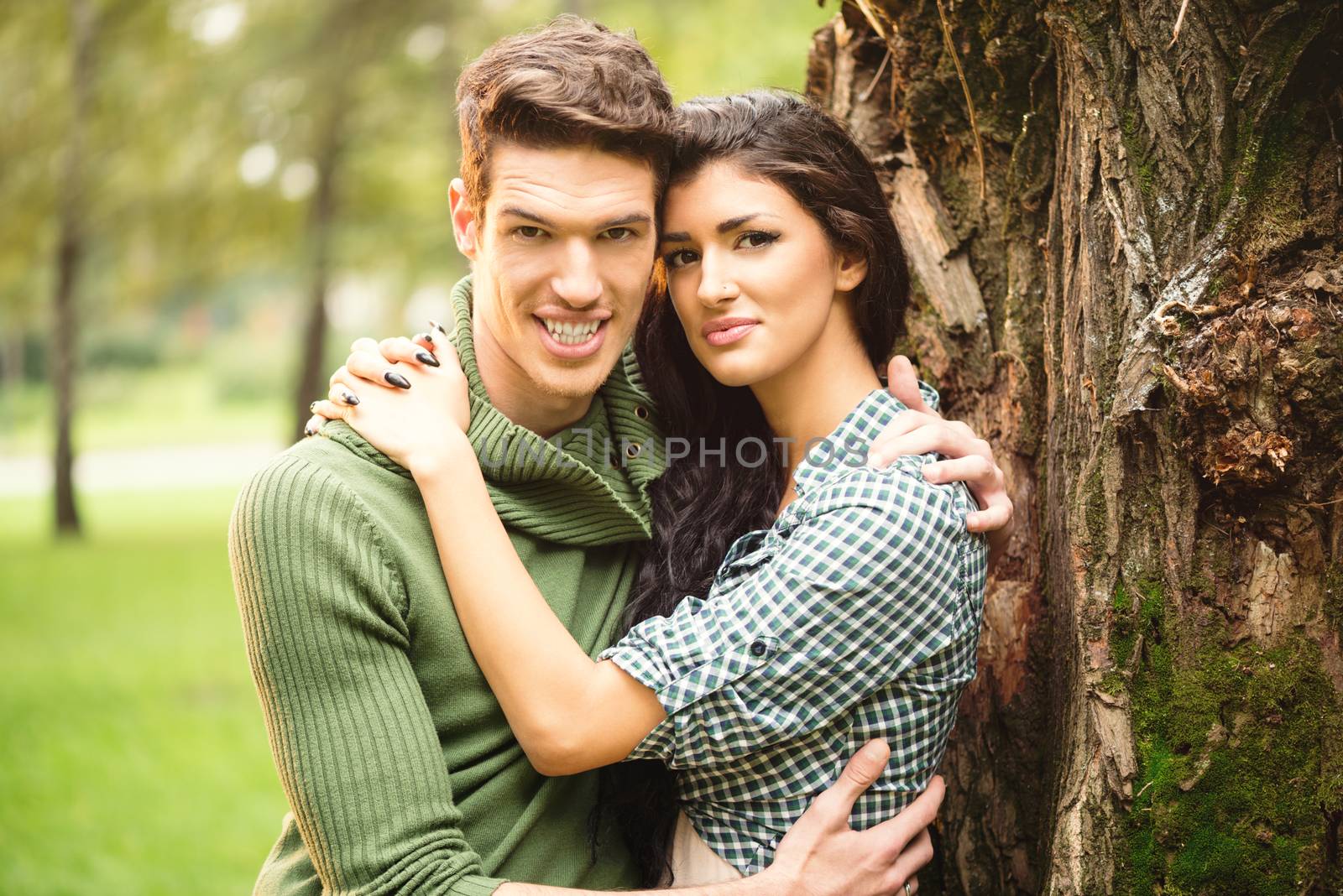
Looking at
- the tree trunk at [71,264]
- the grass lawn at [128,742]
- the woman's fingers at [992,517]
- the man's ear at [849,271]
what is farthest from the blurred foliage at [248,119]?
the woman's fingers at [992,517]

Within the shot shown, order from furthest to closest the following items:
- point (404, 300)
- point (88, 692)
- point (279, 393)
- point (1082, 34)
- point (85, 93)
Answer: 1. point (279, 393)
2. point (404, 300)
3. point (85, 93)
4. point (88, 692)
5. point (1082, 34)

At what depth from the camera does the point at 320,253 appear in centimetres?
1445

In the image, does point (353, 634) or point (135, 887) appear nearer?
point (353, 634)

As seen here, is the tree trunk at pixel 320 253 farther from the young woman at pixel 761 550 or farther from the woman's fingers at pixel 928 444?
the woman's fingers at pixel 928 444

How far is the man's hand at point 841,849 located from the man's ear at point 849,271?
1.07 metres

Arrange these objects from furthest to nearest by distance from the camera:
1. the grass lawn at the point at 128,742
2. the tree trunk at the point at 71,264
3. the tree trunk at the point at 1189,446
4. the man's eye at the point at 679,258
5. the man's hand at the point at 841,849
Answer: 1. the tree trunk at the point at 71,264
2. the grass lawn at the point at 128,742
3. the man's eye at the point at 679,258
4. the man's hand at the point at 841,849
5. the tree trunk at the point at 1189,446

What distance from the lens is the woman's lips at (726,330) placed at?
2617 mm

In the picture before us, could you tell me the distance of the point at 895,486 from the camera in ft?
7.36

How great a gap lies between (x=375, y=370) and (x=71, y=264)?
14.6m

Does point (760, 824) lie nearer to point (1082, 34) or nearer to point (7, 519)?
point (1082, 34)

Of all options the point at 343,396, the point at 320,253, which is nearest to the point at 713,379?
the point at 343,396

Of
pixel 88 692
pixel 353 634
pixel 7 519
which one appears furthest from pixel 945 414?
pixel 7 519

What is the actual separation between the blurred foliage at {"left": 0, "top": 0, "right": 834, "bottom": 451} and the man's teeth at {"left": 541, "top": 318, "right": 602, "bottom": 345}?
8564mm

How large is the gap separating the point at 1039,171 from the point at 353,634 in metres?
1.85
